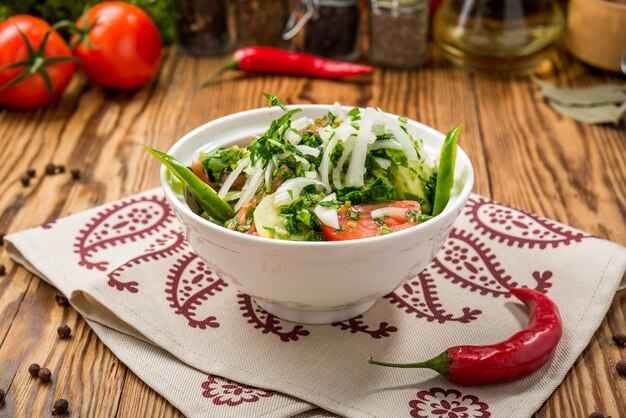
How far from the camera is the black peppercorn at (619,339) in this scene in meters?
1.61

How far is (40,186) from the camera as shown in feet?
7.47

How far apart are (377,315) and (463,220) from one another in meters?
0.44

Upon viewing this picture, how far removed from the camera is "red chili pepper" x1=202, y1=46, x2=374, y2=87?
300 centimetres

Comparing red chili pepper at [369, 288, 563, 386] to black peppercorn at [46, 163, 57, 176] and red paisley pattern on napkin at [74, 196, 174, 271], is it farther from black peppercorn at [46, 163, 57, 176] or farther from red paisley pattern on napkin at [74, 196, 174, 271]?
black peppercorn at [46, 163, 57, 176]

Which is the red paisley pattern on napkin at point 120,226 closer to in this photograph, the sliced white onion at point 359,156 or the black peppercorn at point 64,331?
the black peppercorn at point 64,331

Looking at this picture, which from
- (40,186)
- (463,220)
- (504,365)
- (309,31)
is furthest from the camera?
(309,31)

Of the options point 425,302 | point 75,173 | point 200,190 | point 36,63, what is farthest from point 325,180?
point 36,63

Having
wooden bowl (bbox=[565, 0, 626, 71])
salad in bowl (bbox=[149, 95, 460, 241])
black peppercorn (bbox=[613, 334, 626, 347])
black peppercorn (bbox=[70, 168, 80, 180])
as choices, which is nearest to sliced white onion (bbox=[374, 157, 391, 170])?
salad in bowl (bbox=[149, 95, 460, 241])

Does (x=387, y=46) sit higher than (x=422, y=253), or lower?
lower

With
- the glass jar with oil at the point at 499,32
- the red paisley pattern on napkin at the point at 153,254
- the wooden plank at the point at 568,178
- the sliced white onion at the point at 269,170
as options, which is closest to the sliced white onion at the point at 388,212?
the sliced white onion at the point at 269,170

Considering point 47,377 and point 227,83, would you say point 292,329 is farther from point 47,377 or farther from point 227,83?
point 227,83

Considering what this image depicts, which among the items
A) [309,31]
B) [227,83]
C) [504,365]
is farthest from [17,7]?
[504,365]

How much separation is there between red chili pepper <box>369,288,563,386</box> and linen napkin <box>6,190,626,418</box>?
→ 24 mm

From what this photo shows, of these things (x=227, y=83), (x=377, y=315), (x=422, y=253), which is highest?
(x=422, y=253)
